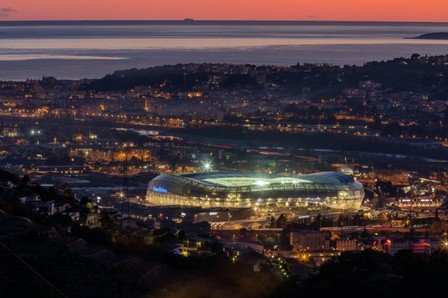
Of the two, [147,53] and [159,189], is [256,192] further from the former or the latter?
[147,53]

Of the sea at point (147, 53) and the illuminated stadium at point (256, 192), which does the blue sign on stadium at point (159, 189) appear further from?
the sea at point (147, 53)

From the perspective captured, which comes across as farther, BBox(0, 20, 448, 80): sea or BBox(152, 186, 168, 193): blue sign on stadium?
BBox(0, 20, 448, 80): sea

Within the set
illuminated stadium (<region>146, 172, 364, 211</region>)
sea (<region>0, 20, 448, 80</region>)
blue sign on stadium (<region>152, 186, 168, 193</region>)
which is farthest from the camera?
sea (<region>0, 20, 448, 80</region>)

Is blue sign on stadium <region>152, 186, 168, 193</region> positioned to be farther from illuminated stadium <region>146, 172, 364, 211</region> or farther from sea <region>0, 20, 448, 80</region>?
sea <region>0, 20, 448, 80</region>

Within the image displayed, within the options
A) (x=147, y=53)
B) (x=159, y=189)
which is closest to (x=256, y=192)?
(x=159, y=189)

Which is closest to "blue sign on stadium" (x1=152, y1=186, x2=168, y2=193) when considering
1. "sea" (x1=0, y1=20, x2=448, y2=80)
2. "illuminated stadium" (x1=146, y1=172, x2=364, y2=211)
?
"illuminated stadium" (x1=146, y1=172, x2=364, y2=211)

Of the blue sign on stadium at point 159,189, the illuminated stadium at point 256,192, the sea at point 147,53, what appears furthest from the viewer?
the sea at point 147,53

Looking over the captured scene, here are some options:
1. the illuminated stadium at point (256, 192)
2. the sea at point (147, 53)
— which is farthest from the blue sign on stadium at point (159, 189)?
the sea at point (147, 53)

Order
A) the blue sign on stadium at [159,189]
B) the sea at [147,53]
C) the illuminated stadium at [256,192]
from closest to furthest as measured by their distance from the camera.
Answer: the illuminated stadium at [256,192]
the blue sign on stadium at [159,189]
the sea at [147,53]
